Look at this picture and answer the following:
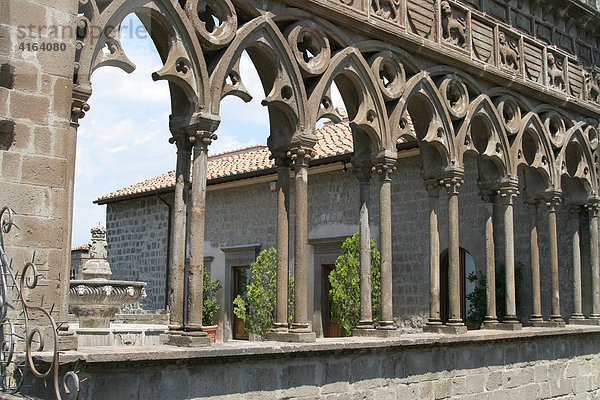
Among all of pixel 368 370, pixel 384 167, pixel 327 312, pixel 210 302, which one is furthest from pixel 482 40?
pixel 210 302

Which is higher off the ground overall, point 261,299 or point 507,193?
point 507,193

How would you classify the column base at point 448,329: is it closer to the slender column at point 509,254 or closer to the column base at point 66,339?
the slender column at point 509,254

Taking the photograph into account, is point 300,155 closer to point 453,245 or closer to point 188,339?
point 188,339

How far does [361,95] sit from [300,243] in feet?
5.69

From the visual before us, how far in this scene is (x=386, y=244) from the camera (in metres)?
7.40

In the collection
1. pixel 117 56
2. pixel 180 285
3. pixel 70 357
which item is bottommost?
pixel 70 357

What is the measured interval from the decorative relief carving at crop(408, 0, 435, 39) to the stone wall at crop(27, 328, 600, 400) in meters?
3.24

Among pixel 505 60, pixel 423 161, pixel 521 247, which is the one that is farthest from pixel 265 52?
pixel 521 247

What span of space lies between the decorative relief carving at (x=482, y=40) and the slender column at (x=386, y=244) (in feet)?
7.42

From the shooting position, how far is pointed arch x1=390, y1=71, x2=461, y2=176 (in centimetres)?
A: 788

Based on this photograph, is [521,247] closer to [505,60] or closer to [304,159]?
[505,60]

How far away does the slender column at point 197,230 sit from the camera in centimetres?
570

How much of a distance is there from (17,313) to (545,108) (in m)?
7.53

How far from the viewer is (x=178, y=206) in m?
5.86
